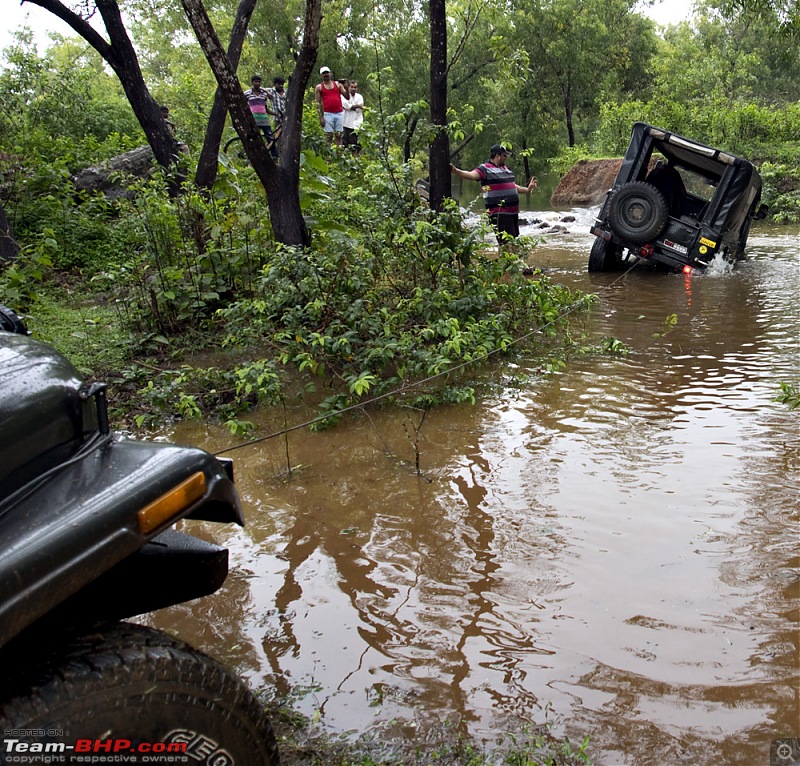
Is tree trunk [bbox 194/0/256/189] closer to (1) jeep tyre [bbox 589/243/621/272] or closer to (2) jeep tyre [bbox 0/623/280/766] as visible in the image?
(1) jeep tyre [bbox 589/243/621/272]

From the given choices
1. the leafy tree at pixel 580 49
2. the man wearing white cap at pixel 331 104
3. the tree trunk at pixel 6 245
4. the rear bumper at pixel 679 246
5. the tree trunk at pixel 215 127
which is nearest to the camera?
the tree trunk at pixel 6 245

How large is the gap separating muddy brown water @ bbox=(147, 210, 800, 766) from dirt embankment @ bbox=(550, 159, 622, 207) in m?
17.2

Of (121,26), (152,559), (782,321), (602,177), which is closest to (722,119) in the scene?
(602,177)

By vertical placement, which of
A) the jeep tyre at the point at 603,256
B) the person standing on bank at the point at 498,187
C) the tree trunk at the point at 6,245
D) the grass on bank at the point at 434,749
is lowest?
the grass on bank at the point at 434,749

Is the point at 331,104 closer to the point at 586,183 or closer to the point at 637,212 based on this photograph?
the point at 637,212

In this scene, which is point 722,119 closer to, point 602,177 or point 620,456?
point 602,177

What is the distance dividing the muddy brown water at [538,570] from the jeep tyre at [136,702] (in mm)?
904

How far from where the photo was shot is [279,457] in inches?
198

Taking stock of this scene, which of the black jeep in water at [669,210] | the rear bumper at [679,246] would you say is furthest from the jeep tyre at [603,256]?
the rear bumper at [679,246]

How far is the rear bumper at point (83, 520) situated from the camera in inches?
58.5

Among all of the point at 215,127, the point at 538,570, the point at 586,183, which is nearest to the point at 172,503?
the point at 538,570

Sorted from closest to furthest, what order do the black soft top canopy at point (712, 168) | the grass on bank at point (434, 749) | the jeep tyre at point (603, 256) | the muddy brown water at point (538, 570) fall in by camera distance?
1. the grass on bank at point (434, 749)
2. the muddy brown water at point (538, 570)
3. the black soft top canopy at point (712, 168)
4. the jeep tyre at point (603, 256)

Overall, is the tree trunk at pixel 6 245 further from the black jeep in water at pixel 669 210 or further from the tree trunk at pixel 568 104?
the tree trunk at pixel 568 104

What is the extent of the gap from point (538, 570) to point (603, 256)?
8752 mm
